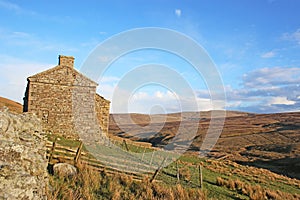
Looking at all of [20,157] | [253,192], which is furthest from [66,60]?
[20,157]

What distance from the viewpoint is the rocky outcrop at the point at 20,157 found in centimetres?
573

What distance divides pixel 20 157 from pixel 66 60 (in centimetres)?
2475

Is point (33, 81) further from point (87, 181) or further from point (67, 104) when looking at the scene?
point (87, 181)

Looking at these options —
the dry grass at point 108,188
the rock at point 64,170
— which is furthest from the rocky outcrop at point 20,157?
the rock at point 64,170

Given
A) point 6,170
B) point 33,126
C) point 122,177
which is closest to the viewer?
point 6,170

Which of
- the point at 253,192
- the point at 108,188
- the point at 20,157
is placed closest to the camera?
the point at 20,157

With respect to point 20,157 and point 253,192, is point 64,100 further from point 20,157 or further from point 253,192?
point 20,157

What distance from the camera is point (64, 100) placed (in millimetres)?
29172

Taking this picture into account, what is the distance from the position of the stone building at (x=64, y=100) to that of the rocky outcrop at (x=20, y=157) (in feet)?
68.6

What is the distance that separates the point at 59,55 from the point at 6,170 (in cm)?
2571

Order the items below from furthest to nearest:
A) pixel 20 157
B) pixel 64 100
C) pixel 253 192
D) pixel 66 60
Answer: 1. pixel 66 60
2. pixel 64 100
3. pixel 253 192
4. pixel 20 157

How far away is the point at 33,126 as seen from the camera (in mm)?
8695

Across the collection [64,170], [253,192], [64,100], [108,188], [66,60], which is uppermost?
[66,60]

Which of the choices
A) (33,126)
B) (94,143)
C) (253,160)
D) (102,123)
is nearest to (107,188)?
(33,126)
